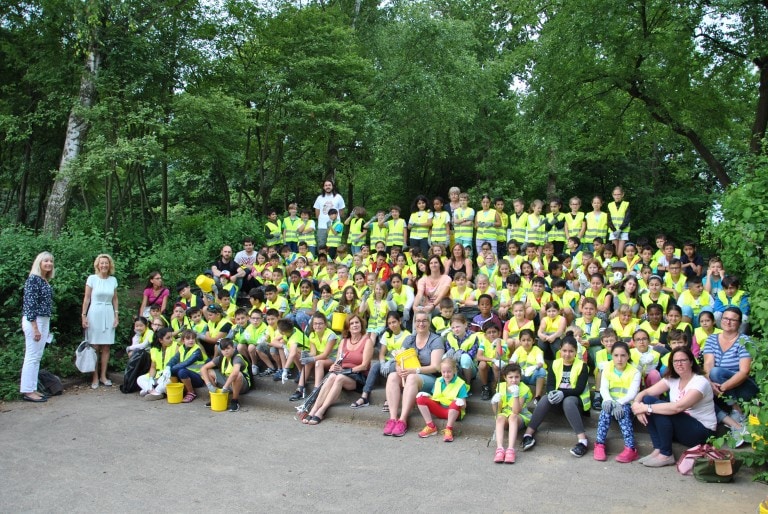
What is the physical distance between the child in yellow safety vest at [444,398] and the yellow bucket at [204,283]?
4774 millimetres

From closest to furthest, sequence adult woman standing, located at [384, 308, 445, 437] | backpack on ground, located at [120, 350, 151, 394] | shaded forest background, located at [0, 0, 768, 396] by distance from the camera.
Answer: adult woman standing, located at [384, 308, 445, 437] → backpack on ground, located at [120, 350, 151, 394] → shaded forest background, located at [0, 0, 768, 396]

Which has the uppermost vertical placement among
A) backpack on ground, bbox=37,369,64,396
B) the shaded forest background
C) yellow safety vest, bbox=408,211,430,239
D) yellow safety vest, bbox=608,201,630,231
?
the shaded forest background

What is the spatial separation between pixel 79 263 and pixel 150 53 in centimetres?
544

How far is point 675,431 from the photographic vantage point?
573 centimetres

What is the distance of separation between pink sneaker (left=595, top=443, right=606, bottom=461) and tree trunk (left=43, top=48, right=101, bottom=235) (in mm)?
10714

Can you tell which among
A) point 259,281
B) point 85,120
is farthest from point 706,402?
point 85,120

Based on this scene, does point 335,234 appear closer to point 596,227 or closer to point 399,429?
point 596,227

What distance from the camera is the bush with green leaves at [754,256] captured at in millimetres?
4828

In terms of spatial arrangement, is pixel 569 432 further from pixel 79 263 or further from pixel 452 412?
pixel 79 263

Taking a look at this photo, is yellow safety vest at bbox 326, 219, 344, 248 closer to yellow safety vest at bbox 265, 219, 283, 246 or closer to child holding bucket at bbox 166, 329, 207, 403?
yellow safety vest at bbox 265, 219, 283, 246

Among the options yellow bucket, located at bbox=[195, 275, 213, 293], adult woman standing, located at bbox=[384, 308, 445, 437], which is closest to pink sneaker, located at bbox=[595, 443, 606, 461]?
adult woman standing, located at bbox=[384, 308, 445, 437]

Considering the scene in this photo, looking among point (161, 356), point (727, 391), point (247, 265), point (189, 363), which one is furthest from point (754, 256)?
point (247, 265)

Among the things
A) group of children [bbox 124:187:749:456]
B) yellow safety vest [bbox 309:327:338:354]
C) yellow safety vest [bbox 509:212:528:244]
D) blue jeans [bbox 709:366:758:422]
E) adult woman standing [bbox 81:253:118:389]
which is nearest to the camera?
blue jeans [bbox 709:366:758:422]

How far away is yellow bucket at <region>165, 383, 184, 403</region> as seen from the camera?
7.82 meters
